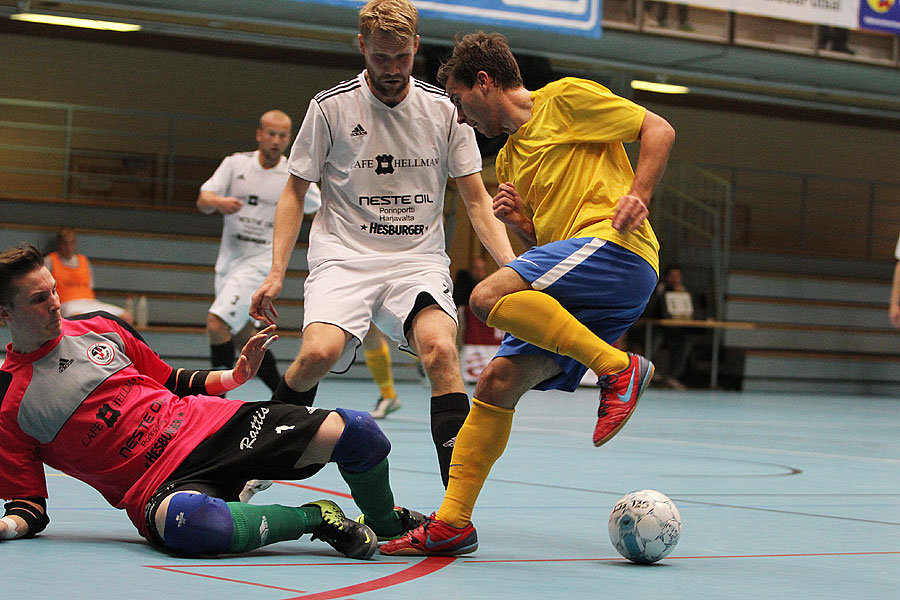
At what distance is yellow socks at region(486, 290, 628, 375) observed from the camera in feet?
10.5

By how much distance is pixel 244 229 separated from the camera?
8500 mm

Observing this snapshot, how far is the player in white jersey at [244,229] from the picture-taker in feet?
26.8

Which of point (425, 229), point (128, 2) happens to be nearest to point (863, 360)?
point (128, 2)

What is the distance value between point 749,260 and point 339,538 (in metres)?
16.2

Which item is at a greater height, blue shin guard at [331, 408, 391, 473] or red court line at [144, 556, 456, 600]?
blue shin guard at [331, 408, 391, 473]

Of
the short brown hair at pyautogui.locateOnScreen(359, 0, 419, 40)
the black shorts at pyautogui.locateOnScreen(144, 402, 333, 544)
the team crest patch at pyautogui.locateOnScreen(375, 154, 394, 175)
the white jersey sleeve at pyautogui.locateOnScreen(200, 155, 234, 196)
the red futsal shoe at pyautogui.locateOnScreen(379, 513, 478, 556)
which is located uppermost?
the short brown hair at pyautogui.locateOnScreen(359, 0, 419, 40)

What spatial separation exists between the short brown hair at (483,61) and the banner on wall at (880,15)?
405 inches

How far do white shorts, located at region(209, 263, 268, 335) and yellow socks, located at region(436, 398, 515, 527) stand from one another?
498 cm

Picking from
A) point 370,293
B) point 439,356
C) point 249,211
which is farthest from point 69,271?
point 439,356

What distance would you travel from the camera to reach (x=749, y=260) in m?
18.5

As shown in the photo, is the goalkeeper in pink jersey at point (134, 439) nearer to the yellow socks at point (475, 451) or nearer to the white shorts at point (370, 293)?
the yellow socks at point (475, 451)

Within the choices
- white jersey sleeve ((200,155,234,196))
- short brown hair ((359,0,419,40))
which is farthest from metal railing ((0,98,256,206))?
short brown hair ((359,0,419,40))

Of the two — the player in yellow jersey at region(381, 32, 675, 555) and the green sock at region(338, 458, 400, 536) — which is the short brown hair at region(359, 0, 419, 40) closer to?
the player in yellow jersey at region(381, 32, 675, 555)

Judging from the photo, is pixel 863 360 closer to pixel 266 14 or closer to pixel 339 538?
pixel 266 14
